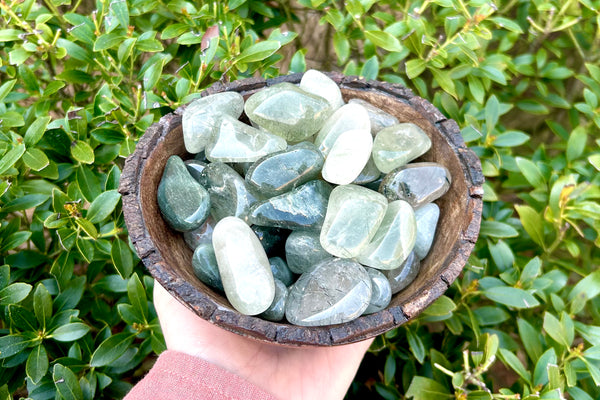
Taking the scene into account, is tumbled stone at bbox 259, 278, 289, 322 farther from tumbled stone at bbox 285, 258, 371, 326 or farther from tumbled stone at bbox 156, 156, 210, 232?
tumbled stone at bbox 156, 156, 210, 232

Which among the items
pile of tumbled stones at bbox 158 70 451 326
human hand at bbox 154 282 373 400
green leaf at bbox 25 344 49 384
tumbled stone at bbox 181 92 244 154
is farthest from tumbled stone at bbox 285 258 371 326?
green leaf at bbox 25 344 49 384

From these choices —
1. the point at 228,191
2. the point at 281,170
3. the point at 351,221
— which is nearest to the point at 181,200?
the point at 228,191

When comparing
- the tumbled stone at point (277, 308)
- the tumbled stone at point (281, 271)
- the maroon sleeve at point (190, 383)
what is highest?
the tumbled stone at point (277, 308)

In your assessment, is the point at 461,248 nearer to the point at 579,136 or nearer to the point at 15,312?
the point at 579,136

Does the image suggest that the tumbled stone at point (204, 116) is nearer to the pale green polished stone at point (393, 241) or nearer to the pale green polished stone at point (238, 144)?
the pale green polished stone at point (238, 144)

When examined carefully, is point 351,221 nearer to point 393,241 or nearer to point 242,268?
point 393,241

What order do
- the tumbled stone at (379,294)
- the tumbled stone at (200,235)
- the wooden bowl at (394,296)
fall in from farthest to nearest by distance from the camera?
the tumbled stone at (200,235), the tumbled stone at (379,294), the wooden bowl at (394,296)

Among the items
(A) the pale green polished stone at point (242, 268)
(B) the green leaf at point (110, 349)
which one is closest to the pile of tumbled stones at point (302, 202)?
(A) the pale green polished stone at point (242, 268)
